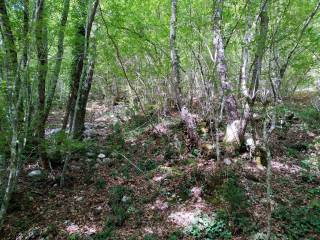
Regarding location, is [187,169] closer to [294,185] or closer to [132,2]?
[294,185]

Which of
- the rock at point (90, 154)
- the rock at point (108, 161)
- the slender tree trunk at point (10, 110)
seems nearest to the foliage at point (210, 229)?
the slender tree trunk at point (10, 110)

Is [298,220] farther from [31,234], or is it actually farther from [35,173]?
[35,173]

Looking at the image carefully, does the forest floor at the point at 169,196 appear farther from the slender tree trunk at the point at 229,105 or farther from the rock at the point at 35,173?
the slender tree trunk at the point at 229,105

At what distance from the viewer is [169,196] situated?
586 cm

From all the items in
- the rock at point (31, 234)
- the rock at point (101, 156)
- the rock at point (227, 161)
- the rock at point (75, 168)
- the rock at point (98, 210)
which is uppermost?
the rock at point (227, 161)

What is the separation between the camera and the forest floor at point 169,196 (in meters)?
4.81

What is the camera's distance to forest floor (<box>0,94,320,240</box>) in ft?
15.8

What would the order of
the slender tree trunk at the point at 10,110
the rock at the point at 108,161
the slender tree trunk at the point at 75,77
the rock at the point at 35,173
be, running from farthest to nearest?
the rock at the point at 108,161 → the slender tree trunk at the point at 75,77 → the rock at the point at 35,173 → the slender tree trunk at the point at 10,110

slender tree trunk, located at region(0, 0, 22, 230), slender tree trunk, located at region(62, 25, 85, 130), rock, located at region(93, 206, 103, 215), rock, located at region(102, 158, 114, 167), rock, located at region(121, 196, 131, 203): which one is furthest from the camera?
rock, located at region(102, 158, 114, 167)

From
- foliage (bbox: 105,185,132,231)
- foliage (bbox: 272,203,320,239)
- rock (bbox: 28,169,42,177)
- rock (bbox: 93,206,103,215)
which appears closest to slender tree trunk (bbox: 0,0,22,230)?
rock (bbox: 93,206,103,215)

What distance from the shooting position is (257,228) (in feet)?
15.1

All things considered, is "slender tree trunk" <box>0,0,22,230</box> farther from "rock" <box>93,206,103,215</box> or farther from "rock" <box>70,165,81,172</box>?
"rock" <box>70,165,81,172</box>

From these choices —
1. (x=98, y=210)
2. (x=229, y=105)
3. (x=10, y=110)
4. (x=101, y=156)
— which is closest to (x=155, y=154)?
(x=101, y=156)

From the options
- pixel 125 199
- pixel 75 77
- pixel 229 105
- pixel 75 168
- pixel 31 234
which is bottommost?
pixel 31 234
